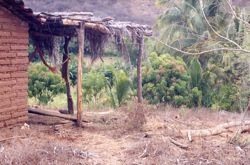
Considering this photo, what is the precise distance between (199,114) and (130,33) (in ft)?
13.9

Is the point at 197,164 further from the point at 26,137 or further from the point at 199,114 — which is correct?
the point at 199,114

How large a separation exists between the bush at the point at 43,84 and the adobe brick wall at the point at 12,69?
4.64 meters

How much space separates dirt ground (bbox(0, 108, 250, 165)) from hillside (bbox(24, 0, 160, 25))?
61.2 ft

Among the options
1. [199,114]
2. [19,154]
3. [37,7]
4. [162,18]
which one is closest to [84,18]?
[19,154]

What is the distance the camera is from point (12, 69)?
7.91 metres

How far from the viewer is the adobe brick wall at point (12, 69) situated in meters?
7.66

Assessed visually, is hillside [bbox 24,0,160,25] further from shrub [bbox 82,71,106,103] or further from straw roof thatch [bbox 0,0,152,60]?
straw roof thatch [bbox 0,0,152,60]

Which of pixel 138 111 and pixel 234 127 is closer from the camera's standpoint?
pixel 138 111

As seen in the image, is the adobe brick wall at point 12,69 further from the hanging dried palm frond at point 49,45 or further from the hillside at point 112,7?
the hillside at point 112,7

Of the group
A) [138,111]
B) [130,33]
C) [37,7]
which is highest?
[37,7]

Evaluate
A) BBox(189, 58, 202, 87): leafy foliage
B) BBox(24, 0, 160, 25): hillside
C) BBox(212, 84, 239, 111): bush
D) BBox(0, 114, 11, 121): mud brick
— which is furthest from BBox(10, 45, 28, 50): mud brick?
BBox(24, 0, 160, 25): hillside

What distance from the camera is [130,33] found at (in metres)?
8.91

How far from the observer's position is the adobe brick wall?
7.66m

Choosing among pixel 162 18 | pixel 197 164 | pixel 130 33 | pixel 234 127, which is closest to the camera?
pixel 197 164
